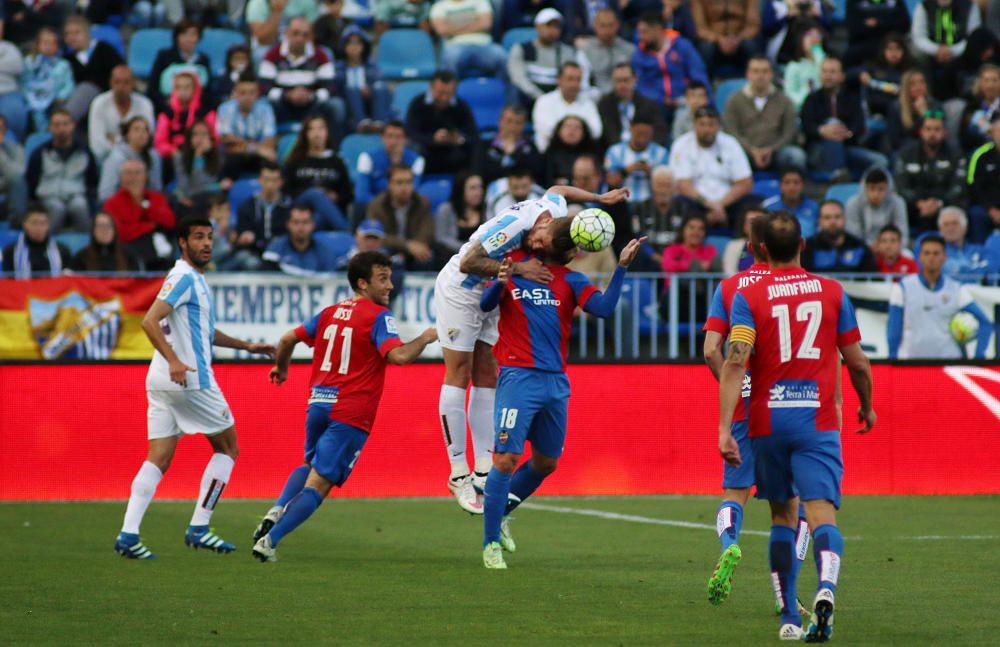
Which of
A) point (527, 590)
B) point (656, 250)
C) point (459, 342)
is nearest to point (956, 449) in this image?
point (656, 250)

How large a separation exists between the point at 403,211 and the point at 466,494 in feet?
22.8

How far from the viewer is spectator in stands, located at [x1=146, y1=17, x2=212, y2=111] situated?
20.4 metres

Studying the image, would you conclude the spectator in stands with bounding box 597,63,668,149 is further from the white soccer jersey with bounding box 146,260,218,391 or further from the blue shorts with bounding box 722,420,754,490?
the blue shorts with bounding box 722,420,754,490

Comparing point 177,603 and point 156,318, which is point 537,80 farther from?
point 177,603

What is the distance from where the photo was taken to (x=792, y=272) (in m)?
7.00

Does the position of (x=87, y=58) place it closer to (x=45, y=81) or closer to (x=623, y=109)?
(x=45, y=81)

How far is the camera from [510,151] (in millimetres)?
18562

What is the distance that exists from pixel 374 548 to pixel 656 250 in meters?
7.19

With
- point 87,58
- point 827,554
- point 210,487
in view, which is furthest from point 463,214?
point 827,554

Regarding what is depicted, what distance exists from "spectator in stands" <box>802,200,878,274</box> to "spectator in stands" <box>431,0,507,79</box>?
5.71 m

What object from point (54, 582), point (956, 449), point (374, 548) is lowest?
point (956, 449)

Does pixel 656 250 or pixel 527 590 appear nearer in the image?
pixel 527 590

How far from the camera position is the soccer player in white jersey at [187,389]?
10625mm

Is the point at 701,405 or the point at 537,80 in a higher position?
the point at 537,80
